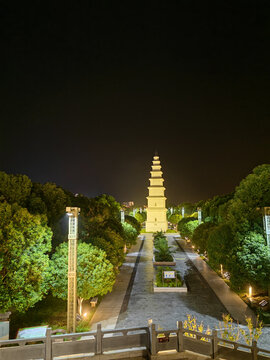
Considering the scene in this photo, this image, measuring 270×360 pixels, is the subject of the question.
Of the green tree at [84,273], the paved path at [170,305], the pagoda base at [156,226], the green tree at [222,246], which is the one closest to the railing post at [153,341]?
the paved path at [170,305]

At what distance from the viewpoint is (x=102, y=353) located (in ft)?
28.3

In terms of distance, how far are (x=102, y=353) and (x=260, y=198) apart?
1195 cm

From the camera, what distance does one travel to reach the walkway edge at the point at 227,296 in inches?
568

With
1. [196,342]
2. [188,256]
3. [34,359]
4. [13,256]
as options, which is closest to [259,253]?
[196,342]

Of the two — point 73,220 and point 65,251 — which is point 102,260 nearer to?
point 65,251

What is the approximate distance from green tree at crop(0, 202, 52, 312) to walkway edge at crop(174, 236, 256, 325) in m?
10.7

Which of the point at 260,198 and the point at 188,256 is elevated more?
the point at 260,198

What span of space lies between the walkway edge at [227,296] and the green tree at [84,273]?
736cm

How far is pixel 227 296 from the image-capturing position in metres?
17.6

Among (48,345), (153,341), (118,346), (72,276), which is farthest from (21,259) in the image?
(153,341)

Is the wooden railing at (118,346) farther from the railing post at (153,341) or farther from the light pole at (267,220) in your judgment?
the light pole at (267,220)

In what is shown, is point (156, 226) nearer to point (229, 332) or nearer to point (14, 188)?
point (14, 188)

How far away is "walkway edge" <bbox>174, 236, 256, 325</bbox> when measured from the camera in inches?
568

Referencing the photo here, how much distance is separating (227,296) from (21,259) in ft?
44.5
